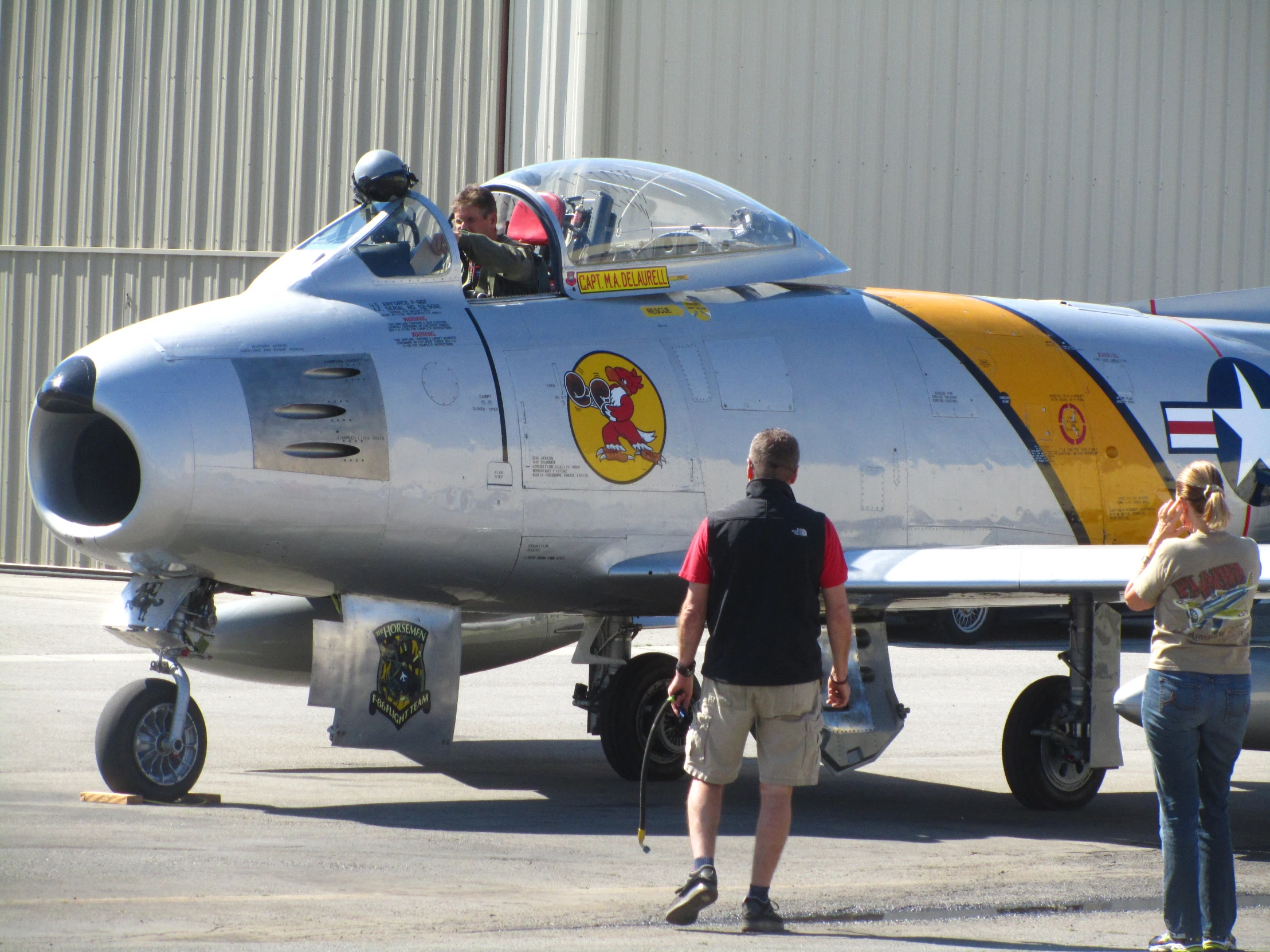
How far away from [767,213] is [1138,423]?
8.48 feet

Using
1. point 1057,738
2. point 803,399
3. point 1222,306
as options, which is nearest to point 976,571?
point 803,399

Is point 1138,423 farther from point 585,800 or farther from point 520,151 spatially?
point 520,151

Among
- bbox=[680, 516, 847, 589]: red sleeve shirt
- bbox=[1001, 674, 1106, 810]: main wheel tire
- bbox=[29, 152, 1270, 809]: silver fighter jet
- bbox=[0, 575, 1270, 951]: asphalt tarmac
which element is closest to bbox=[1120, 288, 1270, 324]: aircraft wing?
bbox=[29, 152, 1270, 809]: silver fighter jet

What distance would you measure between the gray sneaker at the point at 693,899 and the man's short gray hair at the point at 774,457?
139 cm

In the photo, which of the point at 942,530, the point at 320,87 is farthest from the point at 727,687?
the point at 320,87

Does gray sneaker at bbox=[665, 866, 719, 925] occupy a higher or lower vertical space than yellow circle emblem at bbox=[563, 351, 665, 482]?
lower

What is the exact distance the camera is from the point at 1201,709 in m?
5.16

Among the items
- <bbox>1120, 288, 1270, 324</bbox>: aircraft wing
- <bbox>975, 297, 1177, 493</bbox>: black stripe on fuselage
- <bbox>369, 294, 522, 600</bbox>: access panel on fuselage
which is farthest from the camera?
<bbox>1120, 288, 1270, 324</bbox>: aircraft wing

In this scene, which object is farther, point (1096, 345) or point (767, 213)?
point (1096, 345)

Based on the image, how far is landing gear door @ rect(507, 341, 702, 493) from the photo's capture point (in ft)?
25.2

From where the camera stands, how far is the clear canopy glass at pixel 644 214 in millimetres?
8359

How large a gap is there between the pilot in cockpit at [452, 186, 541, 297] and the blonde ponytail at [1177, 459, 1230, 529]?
392 cm

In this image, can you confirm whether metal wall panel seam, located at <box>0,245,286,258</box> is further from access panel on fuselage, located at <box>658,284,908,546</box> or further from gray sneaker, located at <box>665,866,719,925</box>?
gray sneaker, located at <box>665,866,719,925</box>

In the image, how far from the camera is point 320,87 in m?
21.4
